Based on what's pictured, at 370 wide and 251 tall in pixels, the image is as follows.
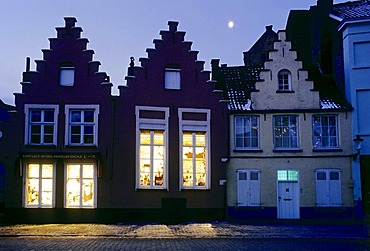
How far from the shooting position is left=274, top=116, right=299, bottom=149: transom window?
26703 mm

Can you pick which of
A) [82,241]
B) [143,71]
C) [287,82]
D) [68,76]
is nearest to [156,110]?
[143,71]

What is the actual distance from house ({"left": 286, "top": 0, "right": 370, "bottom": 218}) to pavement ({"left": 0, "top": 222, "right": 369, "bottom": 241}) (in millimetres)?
3310

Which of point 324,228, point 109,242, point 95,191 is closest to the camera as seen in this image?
point 109,242

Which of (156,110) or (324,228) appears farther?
(156,110)

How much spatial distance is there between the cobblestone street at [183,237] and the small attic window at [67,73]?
747cm

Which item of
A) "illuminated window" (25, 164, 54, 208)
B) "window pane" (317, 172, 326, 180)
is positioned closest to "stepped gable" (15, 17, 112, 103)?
"illuminated window" (25, 164, 54, 208)

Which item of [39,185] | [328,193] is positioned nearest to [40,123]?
[39,185]

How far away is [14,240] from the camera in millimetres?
17984

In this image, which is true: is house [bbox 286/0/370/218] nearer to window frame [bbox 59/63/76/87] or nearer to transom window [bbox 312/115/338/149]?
transom window [bbox 312/115/338/149]

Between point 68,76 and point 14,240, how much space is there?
10444 mm

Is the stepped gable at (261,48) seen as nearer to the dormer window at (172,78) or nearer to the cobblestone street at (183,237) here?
the dormer window at (172,78)

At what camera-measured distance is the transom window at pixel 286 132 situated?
2670 centimetres

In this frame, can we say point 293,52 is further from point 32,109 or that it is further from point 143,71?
point 32,109

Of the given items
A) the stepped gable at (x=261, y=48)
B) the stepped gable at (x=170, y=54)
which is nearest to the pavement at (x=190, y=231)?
the stepped gable at (x=170, y=54)
